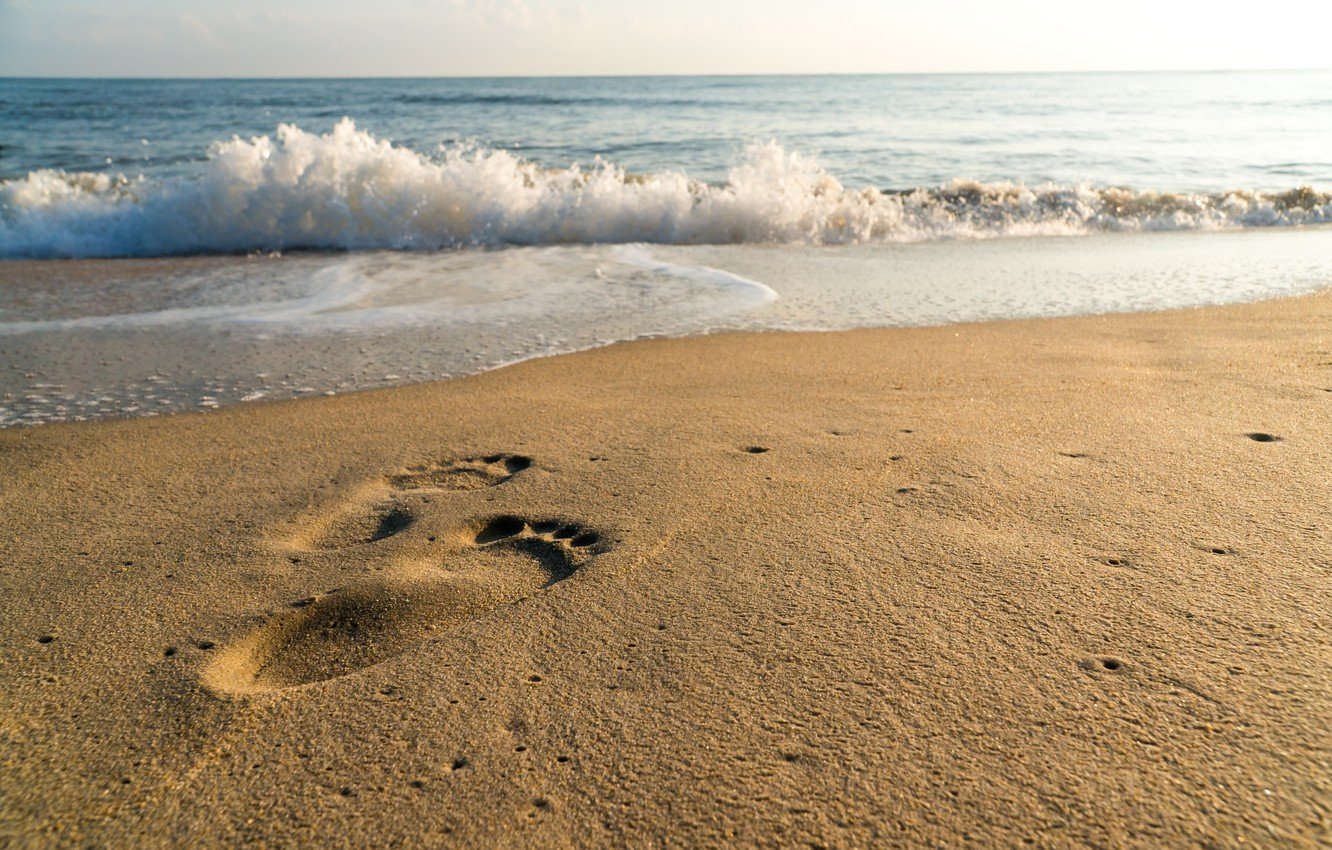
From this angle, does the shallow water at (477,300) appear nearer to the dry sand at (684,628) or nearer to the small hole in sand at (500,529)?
the dry sand at (684,628)

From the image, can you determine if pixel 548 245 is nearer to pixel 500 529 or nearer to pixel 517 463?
pixel 517 463

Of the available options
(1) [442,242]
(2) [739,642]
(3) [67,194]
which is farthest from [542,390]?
(3) [67,194]

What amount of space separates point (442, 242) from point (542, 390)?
521 cm

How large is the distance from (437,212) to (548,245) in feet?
4.00

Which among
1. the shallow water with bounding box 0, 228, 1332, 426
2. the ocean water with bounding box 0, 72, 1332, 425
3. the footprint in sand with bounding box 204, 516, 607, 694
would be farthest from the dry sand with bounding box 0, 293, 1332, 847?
the ocean water with bounding box 0, 72, 1332, 425

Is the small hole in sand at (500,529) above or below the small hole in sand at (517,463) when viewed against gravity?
below

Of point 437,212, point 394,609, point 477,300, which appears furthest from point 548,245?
point 394,609

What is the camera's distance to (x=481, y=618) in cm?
178

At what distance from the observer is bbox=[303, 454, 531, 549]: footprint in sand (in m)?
2.21

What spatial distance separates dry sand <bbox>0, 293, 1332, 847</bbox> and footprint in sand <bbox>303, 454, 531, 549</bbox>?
0.01 m

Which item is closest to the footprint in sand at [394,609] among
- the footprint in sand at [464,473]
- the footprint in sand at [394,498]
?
the footprint in sand at [394,498]

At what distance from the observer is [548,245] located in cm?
818

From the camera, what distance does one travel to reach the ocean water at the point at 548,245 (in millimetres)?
4383

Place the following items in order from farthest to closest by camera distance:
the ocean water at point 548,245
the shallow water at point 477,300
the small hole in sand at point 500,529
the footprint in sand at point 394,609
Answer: the ocean water at point 548,245
the shallow water at point 477,300
the small hole in sand at point 500,529
the footprint in sand at point 394,609
